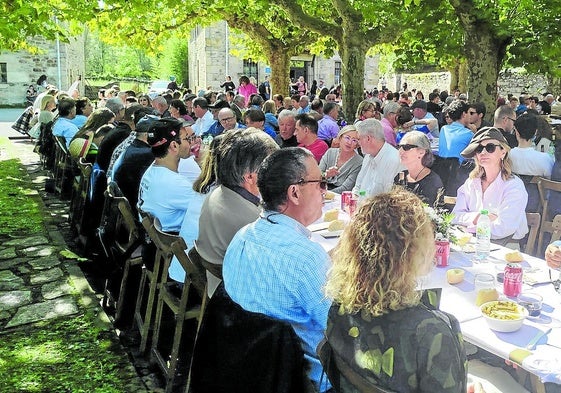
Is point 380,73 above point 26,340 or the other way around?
above

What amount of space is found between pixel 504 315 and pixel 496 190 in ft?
6.76

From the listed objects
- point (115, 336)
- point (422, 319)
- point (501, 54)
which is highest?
point (501, 54)

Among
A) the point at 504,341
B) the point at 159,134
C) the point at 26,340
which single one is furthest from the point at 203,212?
the point at 26,340

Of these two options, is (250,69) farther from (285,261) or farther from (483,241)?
(285,261)

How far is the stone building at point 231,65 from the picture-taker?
1326 inches

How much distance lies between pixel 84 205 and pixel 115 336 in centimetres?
240

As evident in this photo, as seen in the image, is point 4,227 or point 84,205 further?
point 4,227

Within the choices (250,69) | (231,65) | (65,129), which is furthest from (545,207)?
(250,69)

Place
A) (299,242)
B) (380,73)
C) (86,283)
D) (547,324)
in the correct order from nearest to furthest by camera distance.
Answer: (299,242), (547,324), (86,283), (380,73)

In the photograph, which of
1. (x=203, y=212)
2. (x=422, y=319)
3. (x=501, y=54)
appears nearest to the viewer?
(x=422, y=319)

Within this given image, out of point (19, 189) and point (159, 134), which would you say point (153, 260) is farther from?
point (19, 189)

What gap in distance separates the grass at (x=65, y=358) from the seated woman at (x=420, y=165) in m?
2.83

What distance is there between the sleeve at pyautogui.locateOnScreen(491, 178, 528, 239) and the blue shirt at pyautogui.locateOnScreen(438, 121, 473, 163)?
3.03 meters

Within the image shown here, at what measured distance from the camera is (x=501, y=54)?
9125mm
